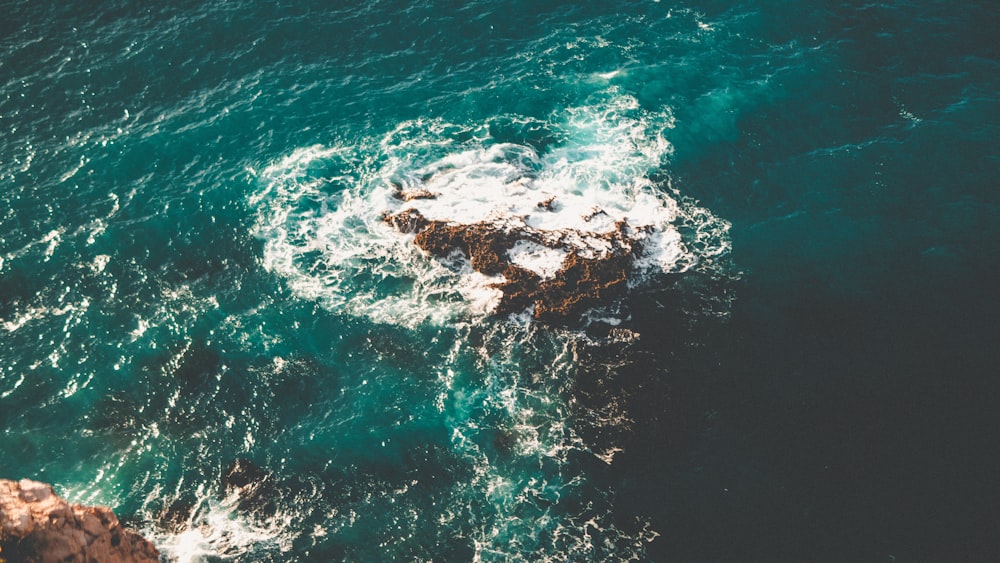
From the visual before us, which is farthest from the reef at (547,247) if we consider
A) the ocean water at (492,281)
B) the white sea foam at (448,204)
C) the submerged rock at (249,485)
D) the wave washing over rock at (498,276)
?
the submerged rock at (249,485)

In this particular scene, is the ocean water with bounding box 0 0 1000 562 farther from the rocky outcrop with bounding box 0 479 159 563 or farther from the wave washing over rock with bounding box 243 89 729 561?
the rocky outcrop with bounding box 0 479 159 563

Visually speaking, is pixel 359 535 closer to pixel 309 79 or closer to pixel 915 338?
pixel 915 338

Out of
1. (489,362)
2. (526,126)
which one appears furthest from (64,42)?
(489,362)

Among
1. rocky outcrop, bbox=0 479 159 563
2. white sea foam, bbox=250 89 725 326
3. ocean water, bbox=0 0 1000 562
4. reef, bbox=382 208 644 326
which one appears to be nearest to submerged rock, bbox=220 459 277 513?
ocean water, bbox=0 0 1000 562

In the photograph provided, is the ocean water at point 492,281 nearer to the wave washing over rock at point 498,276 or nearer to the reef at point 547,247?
the wave washing over rock at point 498,276

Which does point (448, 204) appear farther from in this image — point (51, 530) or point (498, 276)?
point (51, 530)
